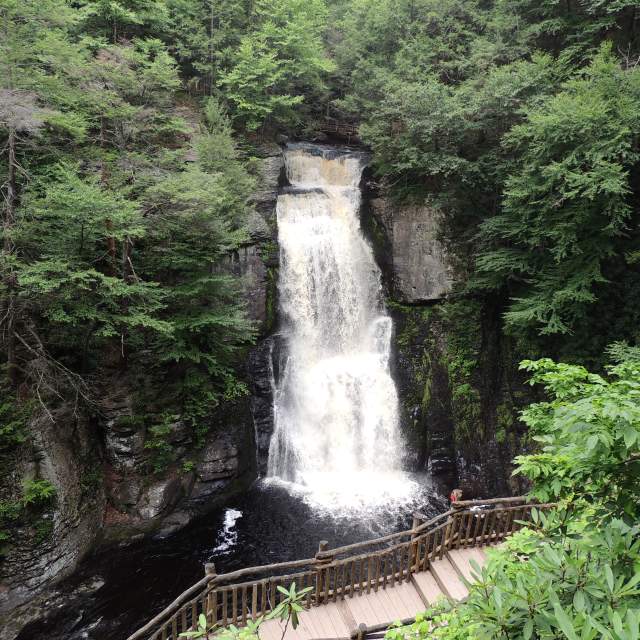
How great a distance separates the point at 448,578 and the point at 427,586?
16.8 inches

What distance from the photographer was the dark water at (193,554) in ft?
27.8

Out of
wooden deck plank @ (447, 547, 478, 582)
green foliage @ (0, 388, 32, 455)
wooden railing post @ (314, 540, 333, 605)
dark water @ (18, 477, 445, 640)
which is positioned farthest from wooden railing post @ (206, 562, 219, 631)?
green foliage @ (0, 388, 32, 455)

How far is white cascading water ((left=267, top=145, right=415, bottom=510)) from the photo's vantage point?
13.8 m

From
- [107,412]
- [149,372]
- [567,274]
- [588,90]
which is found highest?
[588,90]

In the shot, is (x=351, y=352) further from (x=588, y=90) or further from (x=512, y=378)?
(x=588, y=90)

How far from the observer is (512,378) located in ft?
43.4

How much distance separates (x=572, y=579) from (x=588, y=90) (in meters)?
12.0

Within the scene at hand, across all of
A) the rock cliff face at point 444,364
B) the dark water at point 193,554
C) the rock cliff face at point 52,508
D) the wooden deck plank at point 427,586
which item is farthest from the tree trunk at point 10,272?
the rock cliff face at point 444,364

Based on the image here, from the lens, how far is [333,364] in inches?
592

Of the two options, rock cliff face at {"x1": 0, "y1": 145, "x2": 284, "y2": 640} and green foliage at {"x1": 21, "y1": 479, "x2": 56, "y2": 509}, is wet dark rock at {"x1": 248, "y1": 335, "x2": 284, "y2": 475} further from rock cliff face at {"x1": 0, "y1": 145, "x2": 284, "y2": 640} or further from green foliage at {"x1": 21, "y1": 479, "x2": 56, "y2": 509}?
green foliage at {"x1": 21, "y1": 479, "x2": 56, "y2": 509}

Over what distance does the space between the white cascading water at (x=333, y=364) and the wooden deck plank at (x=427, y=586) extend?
15.1 feet

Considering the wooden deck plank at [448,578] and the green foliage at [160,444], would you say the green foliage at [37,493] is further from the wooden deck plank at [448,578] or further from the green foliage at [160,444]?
the wooden deck plank at [448,578]

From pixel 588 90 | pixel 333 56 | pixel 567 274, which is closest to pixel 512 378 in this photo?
pixel 567 274

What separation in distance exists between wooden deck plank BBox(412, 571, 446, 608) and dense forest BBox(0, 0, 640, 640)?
4369mm
